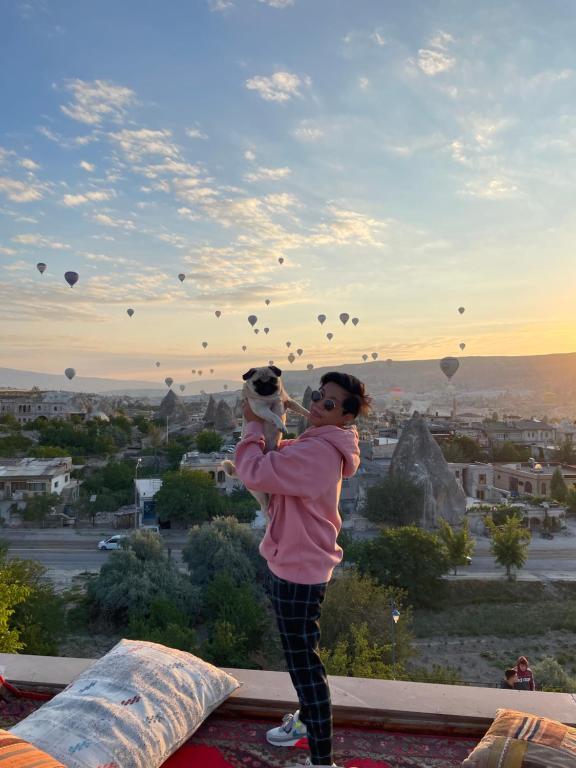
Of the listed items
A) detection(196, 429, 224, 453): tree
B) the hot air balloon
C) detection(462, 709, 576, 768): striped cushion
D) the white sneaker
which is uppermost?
the hot air balloon

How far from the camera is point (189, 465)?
24.1 m

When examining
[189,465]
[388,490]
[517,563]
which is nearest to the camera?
[517,563]

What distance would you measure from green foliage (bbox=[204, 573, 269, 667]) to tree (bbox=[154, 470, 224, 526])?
6.69 meters

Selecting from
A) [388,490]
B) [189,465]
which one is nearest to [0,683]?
[388,490]

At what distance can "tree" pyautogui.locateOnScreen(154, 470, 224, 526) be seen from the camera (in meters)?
19.6

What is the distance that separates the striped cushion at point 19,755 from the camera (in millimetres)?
1634

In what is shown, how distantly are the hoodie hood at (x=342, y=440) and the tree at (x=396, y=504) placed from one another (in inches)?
715

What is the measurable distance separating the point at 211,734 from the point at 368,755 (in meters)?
0.61

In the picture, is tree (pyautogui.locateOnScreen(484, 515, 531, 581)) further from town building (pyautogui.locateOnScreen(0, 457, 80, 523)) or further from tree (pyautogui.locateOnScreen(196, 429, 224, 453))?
tree (pyautogui.locateOnScreen(196, 429, 224, 453))

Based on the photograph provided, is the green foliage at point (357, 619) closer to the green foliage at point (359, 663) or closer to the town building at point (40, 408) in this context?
the green foliage at point (359, 663)

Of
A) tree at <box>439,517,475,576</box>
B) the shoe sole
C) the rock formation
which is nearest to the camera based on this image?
the shoe sole

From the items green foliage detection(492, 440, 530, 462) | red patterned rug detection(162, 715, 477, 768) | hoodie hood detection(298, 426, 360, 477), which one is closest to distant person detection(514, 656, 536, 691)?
red patterned rug detection(162, 715, 477, 768)

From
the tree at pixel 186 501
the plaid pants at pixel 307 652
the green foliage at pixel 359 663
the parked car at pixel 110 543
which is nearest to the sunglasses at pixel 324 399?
the plaid pants at pixel 307 652

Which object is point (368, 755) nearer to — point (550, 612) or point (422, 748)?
point (422, 748)
